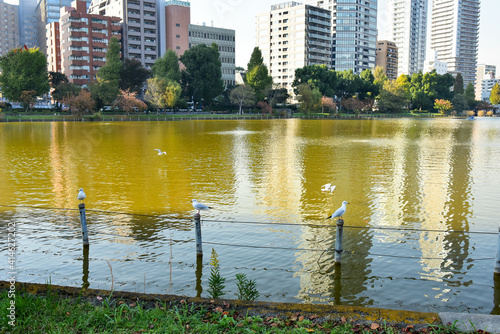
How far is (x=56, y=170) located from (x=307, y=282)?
2101 cm

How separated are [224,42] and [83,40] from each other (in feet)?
180

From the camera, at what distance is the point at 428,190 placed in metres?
20.5

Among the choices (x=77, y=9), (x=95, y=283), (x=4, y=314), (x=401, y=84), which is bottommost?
(x=95, y=283)

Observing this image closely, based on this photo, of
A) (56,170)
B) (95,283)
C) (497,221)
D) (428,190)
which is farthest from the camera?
(56,170)

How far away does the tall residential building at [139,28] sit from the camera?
144 m

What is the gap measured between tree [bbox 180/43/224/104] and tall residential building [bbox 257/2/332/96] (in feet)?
248

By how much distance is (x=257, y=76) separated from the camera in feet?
399

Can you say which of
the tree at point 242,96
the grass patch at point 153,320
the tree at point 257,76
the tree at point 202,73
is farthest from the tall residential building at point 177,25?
the grass patch at point 153,320

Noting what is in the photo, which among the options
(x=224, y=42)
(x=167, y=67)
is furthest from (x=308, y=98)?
(x=224, y=42)

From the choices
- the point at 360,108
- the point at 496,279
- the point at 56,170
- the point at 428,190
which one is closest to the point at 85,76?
the point at 360,108

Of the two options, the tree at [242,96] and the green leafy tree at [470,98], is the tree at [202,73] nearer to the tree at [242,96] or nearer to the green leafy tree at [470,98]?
the tree at [242,96]

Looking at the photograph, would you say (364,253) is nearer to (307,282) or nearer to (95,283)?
(307,282)

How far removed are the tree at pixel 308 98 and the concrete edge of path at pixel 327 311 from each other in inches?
4456

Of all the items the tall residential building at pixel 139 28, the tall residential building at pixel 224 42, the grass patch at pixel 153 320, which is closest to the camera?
the grass patch at pixel 153 320
